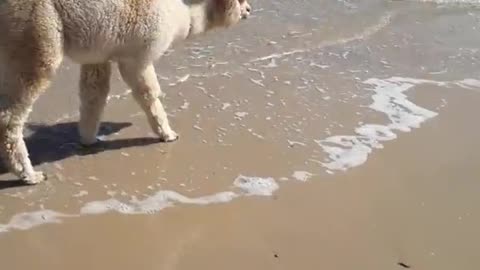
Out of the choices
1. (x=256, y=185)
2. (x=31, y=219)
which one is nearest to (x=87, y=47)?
(x=31, y=219)

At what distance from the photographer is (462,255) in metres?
4.79

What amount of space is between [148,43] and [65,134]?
107 centimetres

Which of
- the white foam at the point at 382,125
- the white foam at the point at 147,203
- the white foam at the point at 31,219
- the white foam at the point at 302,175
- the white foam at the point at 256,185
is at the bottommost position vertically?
the white foam at the point at 382,125

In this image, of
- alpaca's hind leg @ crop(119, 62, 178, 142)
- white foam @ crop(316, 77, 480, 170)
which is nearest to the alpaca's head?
alpaca's hind leg @ crop(119, 62, 178, 142)

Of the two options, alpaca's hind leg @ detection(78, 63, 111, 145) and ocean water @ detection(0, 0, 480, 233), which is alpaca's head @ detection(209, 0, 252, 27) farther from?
alpaca's hind leg @ detection(78, 63, 111, 145)

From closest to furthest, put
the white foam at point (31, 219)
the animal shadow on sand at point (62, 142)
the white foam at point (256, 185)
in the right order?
the white foam at point (31, 219), the white foam at point (256, 185), the animal shadow on sand at point (62, 142)

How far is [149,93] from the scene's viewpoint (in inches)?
234

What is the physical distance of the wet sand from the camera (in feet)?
15.6

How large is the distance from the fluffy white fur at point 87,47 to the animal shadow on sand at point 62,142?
0.10 meters

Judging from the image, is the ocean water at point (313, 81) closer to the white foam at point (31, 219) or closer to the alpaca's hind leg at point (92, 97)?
the white foam at point (31, 219)

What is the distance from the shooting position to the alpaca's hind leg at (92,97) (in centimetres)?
602

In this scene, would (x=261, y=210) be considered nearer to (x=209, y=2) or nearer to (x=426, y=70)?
(x=209, y=2)

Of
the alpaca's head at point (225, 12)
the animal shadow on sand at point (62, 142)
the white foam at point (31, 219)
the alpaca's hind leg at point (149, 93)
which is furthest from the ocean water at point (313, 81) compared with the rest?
the alpaca's head at point (225, 12)

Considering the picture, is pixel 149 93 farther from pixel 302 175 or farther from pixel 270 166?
pixel 302 175
